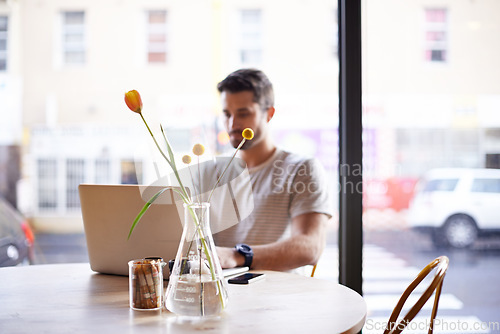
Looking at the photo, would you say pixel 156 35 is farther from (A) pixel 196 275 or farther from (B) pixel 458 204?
(A) pixel 196 275

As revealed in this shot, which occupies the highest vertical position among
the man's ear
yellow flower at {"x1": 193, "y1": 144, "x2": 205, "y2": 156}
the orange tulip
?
the man's ear

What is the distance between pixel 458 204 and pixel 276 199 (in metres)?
0.94

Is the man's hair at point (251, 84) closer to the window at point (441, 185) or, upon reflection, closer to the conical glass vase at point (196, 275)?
the window at point (441, 185)

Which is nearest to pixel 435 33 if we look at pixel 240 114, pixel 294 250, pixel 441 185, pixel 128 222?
pixel 441 185

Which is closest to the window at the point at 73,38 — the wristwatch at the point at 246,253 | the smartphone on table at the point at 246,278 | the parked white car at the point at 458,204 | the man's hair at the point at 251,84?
the man's hair at the point at 251,84

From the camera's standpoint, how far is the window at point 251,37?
2836 mm

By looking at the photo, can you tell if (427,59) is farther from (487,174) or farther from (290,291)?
(290,291)

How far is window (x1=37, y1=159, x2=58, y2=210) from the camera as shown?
253 centimetres

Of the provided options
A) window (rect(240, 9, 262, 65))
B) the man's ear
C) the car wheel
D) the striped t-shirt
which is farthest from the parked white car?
window (rect(240, 9, 262, 65))

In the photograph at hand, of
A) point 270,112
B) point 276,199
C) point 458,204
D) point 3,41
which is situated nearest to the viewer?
point 276,199

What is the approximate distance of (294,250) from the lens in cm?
171

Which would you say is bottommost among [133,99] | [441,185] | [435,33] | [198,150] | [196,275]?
[196,275]

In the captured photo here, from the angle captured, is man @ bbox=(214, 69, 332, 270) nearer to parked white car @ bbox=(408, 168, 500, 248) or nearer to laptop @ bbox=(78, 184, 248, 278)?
laptop @ bbox=(78, 184, 248, 278)

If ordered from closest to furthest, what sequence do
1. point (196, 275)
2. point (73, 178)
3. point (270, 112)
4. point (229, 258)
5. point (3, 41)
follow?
point (196, 275) < point (229, 258) < point (270, 112) < point (3, 41) < point (73, 178)
